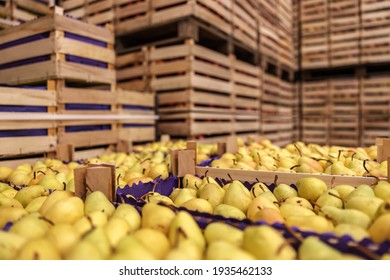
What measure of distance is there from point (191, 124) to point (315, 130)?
520cm

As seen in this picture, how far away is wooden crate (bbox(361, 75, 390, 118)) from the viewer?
27.2 feet

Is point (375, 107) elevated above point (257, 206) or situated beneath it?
elevated above

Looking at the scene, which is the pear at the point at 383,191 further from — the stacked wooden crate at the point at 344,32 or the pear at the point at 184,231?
the stacked wooden crate at the point at 344,32

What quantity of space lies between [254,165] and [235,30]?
4065 millimetres

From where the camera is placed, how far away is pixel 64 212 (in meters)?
1.55

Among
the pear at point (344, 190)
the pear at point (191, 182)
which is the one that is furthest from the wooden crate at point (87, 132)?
the pear at point (344, 190)

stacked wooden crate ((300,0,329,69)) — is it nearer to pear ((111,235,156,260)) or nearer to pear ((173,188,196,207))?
pear ((173,188,196,207))

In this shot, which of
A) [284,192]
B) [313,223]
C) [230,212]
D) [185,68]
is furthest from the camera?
[185,68]

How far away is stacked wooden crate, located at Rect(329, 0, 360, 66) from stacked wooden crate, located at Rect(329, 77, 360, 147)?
1.85 feet

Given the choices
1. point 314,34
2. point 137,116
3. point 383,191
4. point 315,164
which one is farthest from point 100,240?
point 314,34

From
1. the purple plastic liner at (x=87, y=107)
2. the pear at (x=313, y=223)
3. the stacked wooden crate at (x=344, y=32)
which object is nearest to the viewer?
the pear at (x=313, y=223)

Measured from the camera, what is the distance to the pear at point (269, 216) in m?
1.49

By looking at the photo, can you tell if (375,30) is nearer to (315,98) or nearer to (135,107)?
(315,98)
